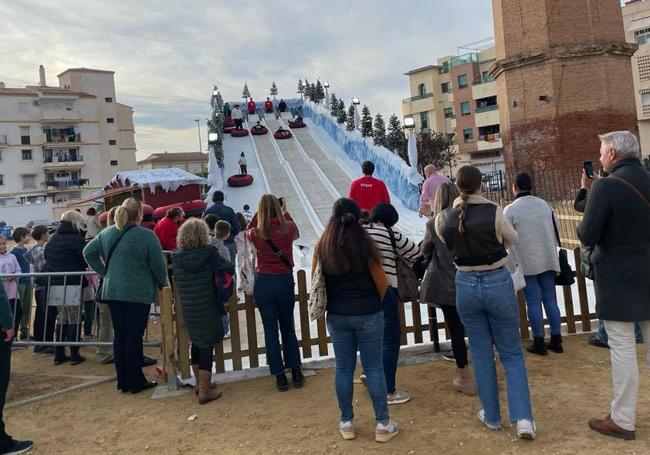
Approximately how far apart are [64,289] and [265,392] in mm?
3296

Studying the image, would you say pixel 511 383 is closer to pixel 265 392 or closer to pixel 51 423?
pixel 265 392

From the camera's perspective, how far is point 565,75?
17031mm

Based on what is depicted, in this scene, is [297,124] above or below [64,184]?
below

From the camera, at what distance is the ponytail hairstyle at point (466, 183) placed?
352cm

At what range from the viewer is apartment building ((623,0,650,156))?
39062 millimetres

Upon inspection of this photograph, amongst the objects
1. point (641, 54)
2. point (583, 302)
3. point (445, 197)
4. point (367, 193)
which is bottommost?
point (583, 302)

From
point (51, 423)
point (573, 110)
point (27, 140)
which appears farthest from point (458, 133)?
point (51, 423)

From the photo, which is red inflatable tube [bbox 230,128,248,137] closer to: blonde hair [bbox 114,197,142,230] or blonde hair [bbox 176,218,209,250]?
blonde hair [bbox 114,197,142,230]

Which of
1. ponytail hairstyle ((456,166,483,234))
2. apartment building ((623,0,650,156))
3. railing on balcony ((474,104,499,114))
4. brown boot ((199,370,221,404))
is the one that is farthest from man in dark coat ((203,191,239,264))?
railing on balcony ((474,104,499,114))

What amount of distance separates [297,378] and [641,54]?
45.4 metres

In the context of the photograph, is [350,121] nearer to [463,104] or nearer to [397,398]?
[397,398]

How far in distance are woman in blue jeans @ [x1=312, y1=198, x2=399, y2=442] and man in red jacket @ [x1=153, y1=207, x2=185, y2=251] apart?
403 centimetres

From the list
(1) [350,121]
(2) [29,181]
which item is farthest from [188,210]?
→ (2) [29,181]

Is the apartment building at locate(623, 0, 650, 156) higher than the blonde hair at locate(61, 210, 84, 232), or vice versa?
the apartment building at locate(623, 0, 650, 156)
